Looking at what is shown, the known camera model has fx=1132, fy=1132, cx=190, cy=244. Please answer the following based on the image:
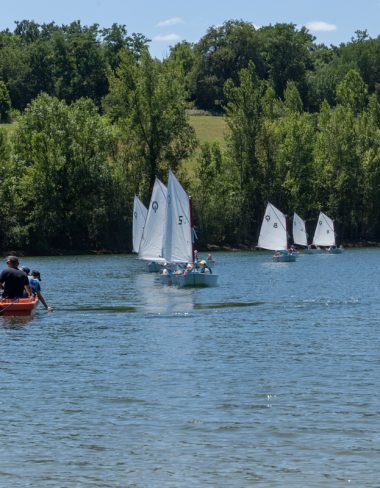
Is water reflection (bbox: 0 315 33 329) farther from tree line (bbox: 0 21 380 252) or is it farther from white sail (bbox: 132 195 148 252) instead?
tree line (bbox: 0 21 380 252)

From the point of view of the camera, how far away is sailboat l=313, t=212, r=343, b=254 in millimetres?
131000

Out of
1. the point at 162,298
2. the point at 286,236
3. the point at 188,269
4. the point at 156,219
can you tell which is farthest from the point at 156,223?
the point at 286,236

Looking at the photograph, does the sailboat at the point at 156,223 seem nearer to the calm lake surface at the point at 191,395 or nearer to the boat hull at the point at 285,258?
the calm lake surface at the point at 191,395

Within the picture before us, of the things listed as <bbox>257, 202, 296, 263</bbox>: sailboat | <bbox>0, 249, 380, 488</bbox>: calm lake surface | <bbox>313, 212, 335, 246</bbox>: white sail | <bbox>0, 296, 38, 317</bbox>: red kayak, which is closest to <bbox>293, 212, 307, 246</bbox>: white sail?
<bbox>313, 212, 335, 246</bbox>: white sail

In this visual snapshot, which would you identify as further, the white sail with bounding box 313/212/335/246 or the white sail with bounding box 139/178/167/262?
the white sail with bounding box 313/212/335/246

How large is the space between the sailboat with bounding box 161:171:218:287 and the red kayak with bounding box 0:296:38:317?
2032cm

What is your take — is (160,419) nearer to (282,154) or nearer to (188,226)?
(188,226)

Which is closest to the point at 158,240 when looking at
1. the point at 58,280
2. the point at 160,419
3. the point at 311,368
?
the point at 58,280

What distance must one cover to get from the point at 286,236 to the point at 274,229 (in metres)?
1.35

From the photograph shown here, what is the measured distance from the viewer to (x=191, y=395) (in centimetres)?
2623

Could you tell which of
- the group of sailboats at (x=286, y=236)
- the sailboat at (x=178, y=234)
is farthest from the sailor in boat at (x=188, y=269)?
the group of sailboats at (x=286, y=236)

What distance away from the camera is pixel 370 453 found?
20.3 metres

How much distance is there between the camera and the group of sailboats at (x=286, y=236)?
109250mm

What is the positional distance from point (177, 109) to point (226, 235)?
51.3 feet
